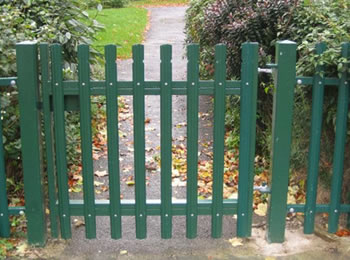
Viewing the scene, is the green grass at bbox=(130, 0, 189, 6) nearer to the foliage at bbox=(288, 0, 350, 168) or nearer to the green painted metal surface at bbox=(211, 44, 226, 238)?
the foliage at bbox=(288, 0, 350, 168)

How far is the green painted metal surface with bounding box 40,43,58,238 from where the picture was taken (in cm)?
357

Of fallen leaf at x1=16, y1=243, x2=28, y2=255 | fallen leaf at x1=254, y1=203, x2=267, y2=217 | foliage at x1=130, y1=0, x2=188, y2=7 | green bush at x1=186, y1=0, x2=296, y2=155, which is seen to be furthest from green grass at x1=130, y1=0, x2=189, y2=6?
fallen leaf at x1=16, y1=243, x2=28, y2=255

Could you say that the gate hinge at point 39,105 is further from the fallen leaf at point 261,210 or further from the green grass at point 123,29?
the green grass at point 123,29

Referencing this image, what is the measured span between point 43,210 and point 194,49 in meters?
1.58

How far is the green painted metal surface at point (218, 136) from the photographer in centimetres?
355

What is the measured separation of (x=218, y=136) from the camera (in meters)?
3.67

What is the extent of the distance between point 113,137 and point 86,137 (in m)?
0.19

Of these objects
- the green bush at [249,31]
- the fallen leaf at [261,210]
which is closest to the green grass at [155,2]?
the green bush at [249,31]

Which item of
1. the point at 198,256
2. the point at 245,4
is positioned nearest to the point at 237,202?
the point at 198,256

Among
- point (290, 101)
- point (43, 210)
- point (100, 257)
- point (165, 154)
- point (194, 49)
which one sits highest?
point (194, 49)

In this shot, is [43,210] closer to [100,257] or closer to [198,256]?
[100,257]

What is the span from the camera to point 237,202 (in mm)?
3779

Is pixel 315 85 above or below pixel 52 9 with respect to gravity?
below

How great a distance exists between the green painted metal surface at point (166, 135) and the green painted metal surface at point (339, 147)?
1186 millimetres
